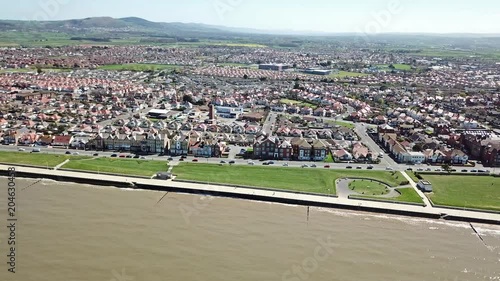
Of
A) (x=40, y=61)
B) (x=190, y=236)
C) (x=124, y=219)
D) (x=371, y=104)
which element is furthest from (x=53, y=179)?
(x=40, y=61)

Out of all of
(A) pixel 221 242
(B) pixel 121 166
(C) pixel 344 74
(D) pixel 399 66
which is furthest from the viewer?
(D) pixel 399 66

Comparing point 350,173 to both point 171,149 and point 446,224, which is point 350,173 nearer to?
point 446,224

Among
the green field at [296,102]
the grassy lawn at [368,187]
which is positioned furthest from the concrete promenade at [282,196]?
the green field at [296,102]

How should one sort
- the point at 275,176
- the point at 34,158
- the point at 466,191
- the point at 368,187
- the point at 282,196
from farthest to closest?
1. the point at 34,158
2. the point at 275,176
3. the point at 368,187
4. the point at 466,191
5. the point at 282,196

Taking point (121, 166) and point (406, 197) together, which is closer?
point (406, 197)

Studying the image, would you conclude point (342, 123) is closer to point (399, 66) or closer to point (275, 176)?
point (275, 176)

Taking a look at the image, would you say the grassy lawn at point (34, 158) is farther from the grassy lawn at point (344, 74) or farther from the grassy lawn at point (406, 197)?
the grassy lawn at point (344, 74)

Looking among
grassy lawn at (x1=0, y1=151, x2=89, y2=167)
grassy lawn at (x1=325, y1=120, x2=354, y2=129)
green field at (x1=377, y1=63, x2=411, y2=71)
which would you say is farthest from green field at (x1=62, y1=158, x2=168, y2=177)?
green field at (x1=377, y1=63, x2=411, y2=71)

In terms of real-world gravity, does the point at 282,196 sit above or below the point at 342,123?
below

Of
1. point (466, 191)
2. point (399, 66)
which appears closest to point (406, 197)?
point (466, 191)
